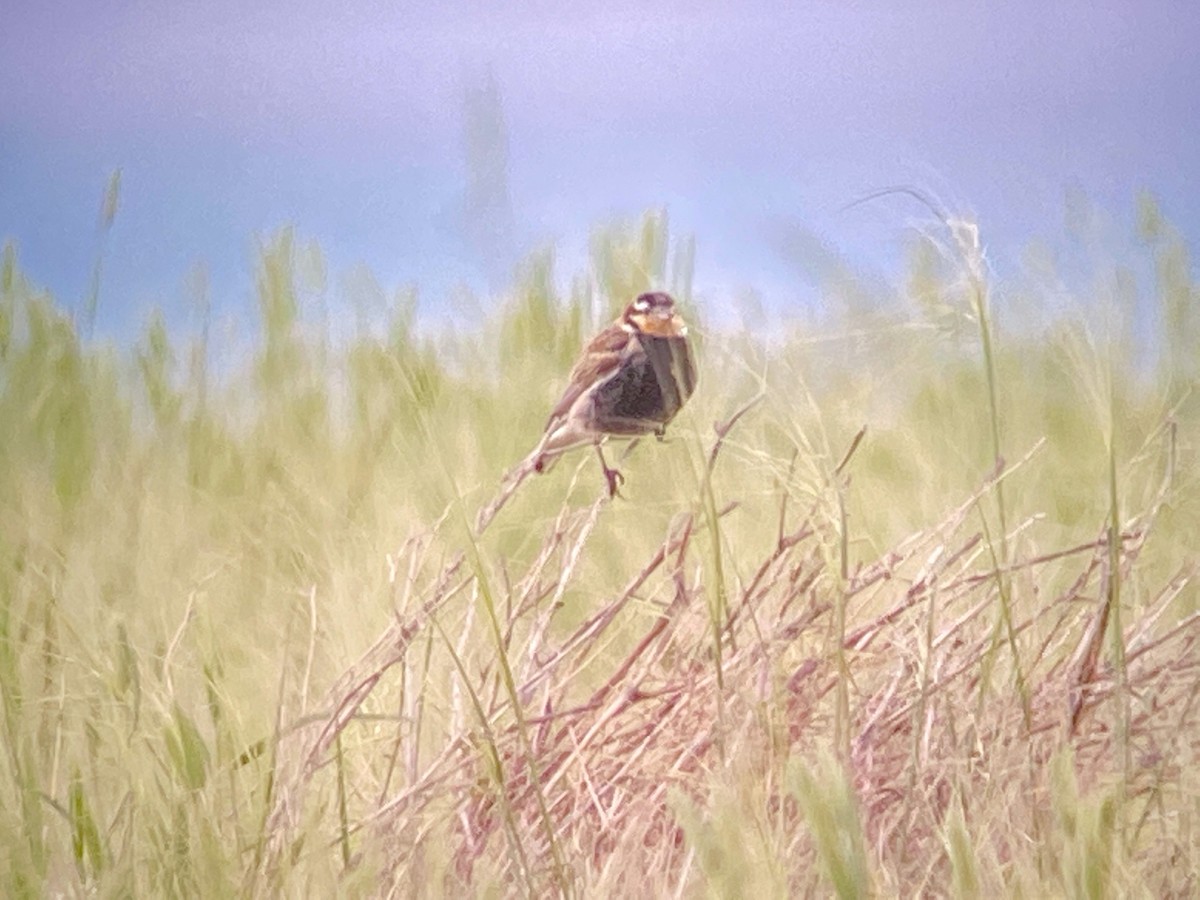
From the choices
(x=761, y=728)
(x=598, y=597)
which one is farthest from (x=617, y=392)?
(x=761, y=728)

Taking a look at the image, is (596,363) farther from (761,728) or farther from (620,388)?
(761,728)

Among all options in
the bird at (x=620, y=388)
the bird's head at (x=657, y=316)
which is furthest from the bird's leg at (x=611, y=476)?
the bird's head at (x=657, y=316)

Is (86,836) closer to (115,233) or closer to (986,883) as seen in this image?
(115,233)

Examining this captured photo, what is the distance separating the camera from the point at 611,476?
119 cm

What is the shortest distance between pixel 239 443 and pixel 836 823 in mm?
773

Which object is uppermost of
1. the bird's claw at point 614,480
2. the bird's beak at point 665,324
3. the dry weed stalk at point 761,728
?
the bird's beak at point 665,324

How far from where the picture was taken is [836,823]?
68 cm

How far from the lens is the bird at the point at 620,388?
1.10 m

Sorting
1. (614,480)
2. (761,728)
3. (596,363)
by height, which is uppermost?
(596,363)

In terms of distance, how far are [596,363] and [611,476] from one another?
112mm

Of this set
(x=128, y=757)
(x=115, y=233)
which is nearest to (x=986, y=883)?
(x=128, y=757)

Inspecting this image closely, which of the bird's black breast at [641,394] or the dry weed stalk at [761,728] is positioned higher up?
the bird's black breast at [641,394]

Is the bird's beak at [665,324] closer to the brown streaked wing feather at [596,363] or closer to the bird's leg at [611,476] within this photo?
the brown streaked wing feather at [596,363]

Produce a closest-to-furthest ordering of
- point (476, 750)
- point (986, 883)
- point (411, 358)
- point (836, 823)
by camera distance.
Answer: point (836, 823) < point (986, 883) < point (476, 750) < point (411, 358)
